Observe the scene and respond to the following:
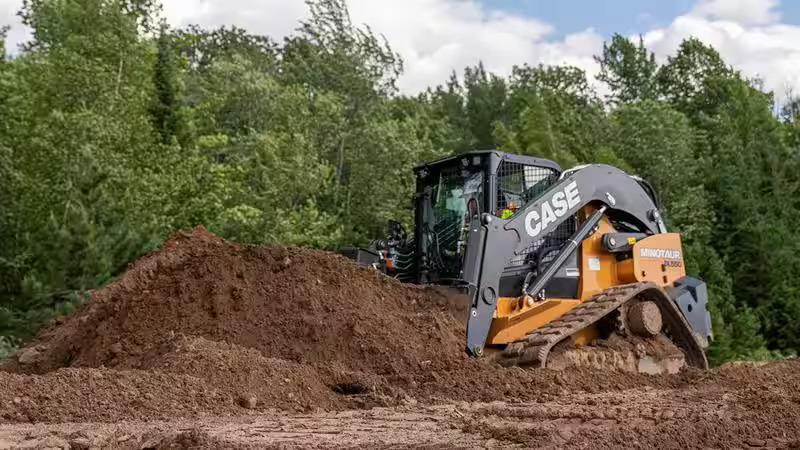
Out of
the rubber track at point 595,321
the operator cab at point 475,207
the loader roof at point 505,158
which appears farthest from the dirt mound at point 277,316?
the loader roof at point 505,158

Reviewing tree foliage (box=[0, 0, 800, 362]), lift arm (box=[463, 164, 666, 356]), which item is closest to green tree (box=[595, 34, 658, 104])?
tree foliage (box=[0, 0, 800, 362])

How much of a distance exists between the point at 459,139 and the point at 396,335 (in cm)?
3153

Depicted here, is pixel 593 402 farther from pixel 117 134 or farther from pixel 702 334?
pixel 117 134

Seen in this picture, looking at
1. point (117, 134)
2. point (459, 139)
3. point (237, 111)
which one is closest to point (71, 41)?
point (117, 134)

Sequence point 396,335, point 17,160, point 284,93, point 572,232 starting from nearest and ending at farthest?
point 396,335 → point 572,232 → point 17,160 → point 284,93

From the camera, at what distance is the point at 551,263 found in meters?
9.22

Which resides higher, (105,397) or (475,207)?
(475,207)

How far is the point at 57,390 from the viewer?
5879 millimetres

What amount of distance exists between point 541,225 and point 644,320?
56.2 inches

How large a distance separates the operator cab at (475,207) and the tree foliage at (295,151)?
6.60 meters

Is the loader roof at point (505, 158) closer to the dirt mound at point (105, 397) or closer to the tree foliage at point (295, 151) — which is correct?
the dirt mound at point (105, 397)

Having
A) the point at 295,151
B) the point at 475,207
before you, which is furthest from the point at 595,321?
the point at 295,151

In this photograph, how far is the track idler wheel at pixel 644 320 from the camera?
9.21 meters

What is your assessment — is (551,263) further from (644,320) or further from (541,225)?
(644,320)
